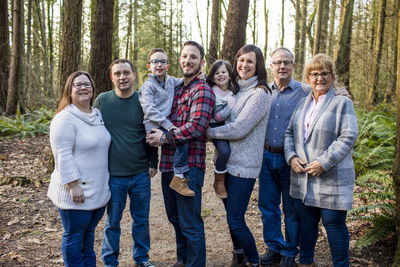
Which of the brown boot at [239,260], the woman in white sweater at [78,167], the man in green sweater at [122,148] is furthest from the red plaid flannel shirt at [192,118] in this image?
the brown boot at [239,260]

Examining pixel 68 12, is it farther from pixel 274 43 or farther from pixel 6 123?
pixel 274 43

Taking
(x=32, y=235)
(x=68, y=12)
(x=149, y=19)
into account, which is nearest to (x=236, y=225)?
(x=32, y=235)

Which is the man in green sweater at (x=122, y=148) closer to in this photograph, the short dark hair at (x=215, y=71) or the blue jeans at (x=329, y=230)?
the short dark hair at (x=215, y=71)

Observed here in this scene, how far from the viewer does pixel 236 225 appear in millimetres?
3232

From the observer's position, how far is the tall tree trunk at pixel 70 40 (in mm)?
6473

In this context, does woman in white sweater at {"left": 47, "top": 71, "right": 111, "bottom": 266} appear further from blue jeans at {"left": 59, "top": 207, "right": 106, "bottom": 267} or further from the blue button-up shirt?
the blue button-up shirt

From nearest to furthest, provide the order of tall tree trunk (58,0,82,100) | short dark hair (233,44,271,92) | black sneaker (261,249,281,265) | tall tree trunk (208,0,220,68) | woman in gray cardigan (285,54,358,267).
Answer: woman in gray cardigan (285,54,358,267) < short dark hair (233,44,271,92) < black sneaker (261,249,281,265) < tall tree trunk (58,0,82,100) < tall tree trunk (208,0,220,68)

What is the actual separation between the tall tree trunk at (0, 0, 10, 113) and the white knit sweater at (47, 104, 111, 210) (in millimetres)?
11391

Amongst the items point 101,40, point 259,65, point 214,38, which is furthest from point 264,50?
point 259,65

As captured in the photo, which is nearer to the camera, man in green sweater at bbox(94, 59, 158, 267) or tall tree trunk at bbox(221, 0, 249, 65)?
man in green sweater at bbox(94, 59, 158, 267)

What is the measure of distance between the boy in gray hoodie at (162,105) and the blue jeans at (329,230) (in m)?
1.20

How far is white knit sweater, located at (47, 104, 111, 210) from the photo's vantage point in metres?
2.76

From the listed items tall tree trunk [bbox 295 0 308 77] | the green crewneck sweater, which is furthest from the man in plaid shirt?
tall tree trunk [bbox 295 0 308 77]

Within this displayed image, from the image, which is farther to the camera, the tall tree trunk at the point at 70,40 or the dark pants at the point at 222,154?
the tall tree trunk at the point at 70,40
